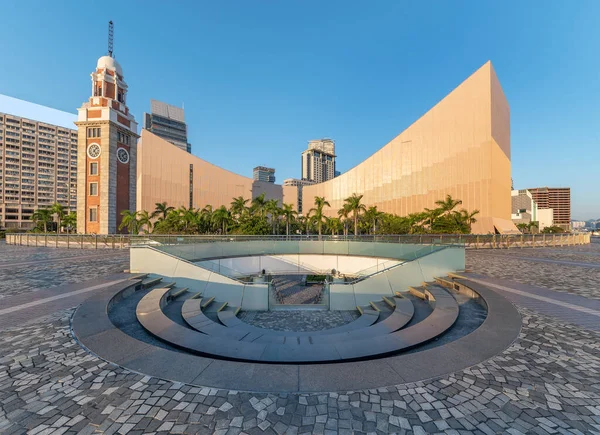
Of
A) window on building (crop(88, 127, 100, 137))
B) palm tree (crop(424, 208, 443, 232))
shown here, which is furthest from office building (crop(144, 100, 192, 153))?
palm tree (crop(424, 208, 443, 232))

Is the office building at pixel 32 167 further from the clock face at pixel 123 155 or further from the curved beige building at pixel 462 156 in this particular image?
the curved beige building at pixel 462 156

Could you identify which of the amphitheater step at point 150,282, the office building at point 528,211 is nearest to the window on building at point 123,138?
the amphitheater step at point 150,282

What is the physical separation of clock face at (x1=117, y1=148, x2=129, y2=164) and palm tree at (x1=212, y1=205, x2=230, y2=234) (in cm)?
1482

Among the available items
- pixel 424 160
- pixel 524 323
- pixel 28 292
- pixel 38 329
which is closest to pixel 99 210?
pixel 28 292

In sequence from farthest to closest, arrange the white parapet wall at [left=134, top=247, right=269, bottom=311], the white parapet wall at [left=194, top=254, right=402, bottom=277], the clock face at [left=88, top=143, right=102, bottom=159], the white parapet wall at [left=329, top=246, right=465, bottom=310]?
the clock face at [left=88, top=143, right=102, bottom=159]
the white parapet wall at [left=194, top=254, right=402, bottom=277]
the white parapet wall at [left=329, top=246, right=465, bottom=310]
the white parapet wall at [left=134, top=247, right=269, bottom=311]

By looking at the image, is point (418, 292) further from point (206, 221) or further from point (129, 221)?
point (129, 221)

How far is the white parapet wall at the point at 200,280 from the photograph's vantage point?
36.7 ft

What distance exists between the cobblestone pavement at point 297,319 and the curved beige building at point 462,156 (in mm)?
33212

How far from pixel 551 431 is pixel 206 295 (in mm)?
10820

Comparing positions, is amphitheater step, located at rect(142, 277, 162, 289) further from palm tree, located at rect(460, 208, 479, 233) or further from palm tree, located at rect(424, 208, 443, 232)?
palm tree, located at rect(460, 208, 479, 233)

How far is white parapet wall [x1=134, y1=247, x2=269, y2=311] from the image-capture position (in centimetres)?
1118

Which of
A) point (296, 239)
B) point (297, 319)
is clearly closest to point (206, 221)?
point (296, 239)

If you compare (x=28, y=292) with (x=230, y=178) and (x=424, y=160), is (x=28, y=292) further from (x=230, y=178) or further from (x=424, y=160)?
(x=230, y=178)

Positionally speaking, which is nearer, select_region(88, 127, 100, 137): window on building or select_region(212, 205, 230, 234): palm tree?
select_region(88, 127, 100, 137): window on building
